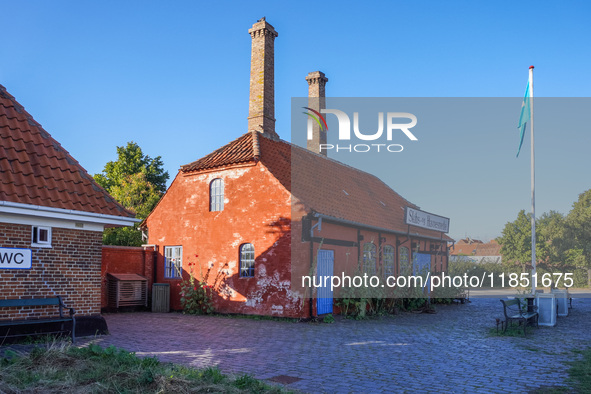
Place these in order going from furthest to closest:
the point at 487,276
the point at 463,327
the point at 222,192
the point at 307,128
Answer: the point at 487,276
the point at 307,128
the point at 222,192
the point at 463,327

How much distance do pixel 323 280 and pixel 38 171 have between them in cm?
903

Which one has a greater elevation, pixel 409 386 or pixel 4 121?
pixel 4 121

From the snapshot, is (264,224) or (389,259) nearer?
(264,224)

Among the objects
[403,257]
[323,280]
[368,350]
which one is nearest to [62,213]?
[368,350]

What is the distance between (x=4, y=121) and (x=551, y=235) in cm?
5119

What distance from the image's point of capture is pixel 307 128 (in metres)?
26.0

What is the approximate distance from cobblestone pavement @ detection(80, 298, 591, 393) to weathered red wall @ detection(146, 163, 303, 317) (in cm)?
106

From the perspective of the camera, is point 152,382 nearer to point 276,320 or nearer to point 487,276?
point 276,320

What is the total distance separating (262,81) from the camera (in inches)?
777

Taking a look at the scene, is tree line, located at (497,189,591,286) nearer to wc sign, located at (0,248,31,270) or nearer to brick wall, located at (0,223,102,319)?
brick wall, located at (0,223,102,319)

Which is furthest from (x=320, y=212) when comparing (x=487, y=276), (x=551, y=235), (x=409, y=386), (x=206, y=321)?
(x=551, y=235)

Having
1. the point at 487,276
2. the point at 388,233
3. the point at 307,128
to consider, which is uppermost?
the point at 307,128

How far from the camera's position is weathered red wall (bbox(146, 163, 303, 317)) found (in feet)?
51.8

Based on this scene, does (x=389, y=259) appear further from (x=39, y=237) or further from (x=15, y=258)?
(x=15, y=258)
